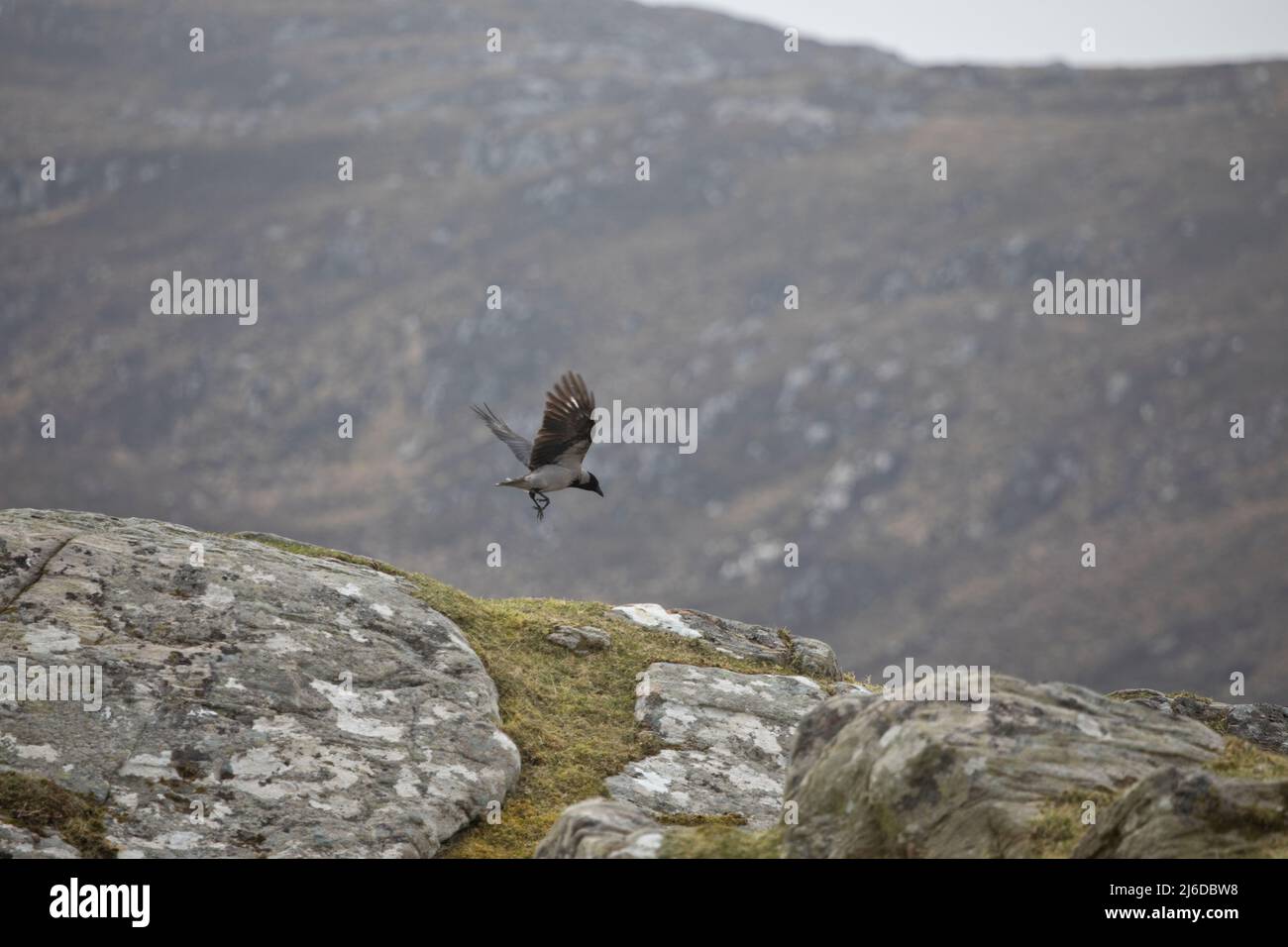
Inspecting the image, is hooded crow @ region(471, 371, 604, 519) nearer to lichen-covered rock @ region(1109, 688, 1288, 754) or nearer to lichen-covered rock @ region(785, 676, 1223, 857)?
lichen-covered rock @ region(785, 676, 1223, 857)

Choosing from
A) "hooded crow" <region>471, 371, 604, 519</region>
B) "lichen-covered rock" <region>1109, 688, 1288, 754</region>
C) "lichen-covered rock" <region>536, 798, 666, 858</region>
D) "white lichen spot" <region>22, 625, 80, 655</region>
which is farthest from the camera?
"hooded crow" <region>471, 371, 604, 519</region>

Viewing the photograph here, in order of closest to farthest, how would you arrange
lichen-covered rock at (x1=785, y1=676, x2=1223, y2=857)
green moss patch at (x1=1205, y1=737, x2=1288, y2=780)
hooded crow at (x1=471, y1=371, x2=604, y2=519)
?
lichen-covered rock at (x1=785, y1=676, x2=1223, y2=857) → green moss patch at (x1=1205, y1=737, x2=1288, y2=780) → hooded crow at (x1=471, y1=371, x2=604, y2=519)

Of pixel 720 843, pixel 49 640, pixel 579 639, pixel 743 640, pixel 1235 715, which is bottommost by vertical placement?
pixel 1235 715

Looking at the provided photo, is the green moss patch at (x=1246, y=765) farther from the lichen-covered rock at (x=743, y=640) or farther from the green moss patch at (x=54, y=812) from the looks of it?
the green moss patch at (x=54, y=812)

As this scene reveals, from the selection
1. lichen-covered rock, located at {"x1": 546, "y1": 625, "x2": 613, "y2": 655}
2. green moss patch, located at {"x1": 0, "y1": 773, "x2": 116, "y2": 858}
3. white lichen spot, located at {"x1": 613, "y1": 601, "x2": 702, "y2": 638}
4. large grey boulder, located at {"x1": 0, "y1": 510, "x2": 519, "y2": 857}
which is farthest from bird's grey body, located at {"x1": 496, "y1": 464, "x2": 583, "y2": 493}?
green moss patch, located at {"x1": 0, "y1": 773, "x2": 116, "y2": 858}

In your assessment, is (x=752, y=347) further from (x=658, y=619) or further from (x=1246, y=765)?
(x=1246, y=765)

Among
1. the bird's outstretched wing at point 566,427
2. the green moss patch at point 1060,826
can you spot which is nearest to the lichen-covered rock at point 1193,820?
the green moss patch at point 1060,826

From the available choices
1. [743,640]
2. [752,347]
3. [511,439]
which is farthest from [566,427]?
[752,347]
